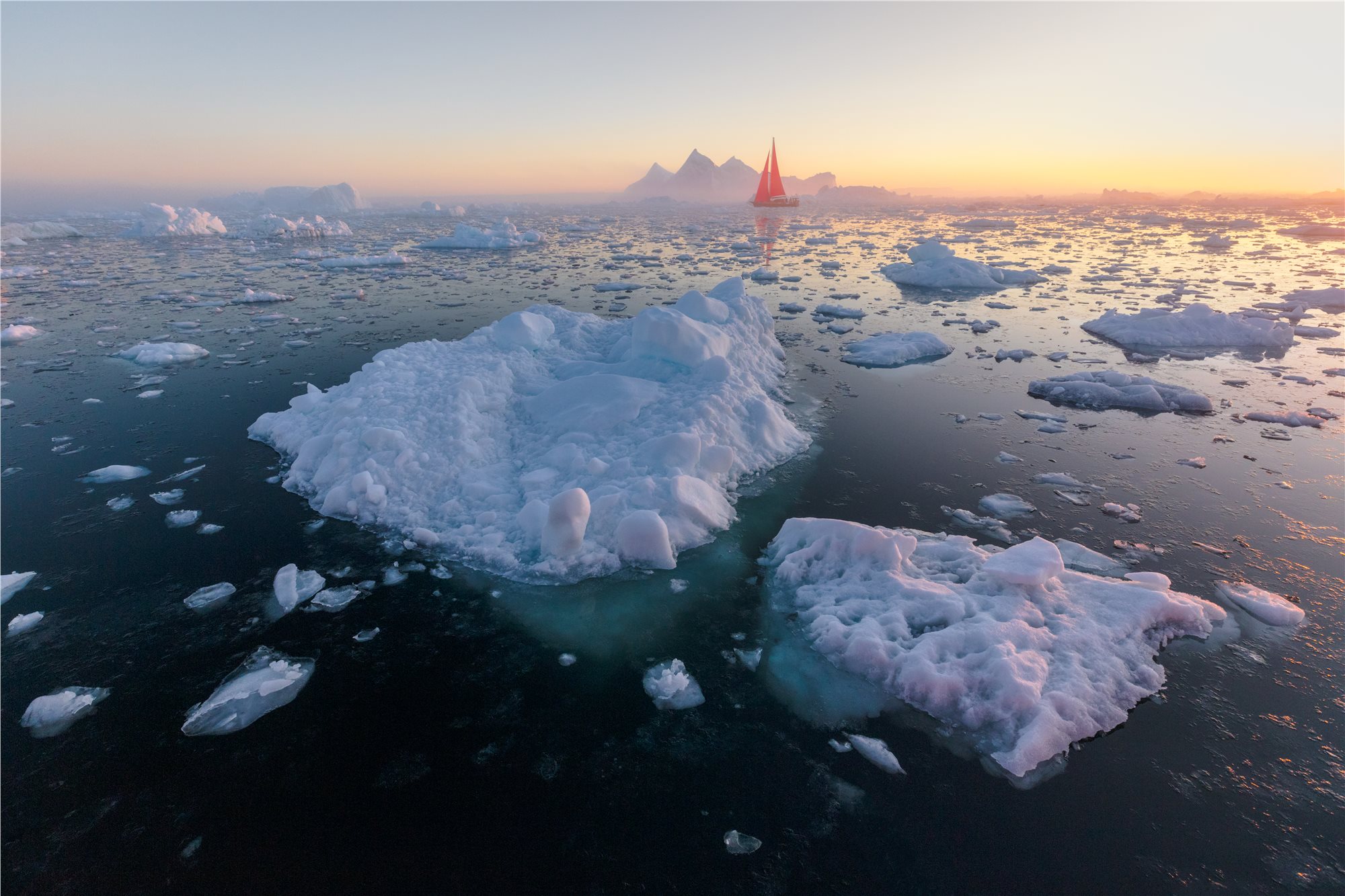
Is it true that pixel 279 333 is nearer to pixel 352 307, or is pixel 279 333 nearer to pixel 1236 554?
pixel 352 307

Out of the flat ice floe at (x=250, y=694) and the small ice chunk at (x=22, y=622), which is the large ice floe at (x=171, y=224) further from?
the flat ice floe at (x=250, y=694)

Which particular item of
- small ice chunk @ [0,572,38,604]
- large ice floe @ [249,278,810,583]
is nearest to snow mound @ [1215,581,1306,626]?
large ice floe @ [249,278,810,583]

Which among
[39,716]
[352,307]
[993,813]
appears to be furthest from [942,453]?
[352,307]

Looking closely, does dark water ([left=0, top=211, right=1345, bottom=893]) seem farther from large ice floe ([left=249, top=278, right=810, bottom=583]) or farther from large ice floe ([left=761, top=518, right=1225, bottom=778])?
large ice floe ([left=249, top=278, right=810, bottom=583])

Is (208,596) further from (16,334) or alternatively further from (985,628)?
(16,334)

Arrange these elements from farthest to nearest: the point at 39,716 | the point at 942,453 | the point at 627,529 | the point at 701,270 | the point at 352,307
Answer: the point at 701,270 < the point at 352,307 < the point at 942,453 < the point at 627,529 < the point at 39,716

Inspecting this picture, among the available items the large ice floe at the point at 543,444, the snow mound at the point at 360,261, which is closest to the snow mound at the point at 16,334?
the large ice floe at the point at 543,444

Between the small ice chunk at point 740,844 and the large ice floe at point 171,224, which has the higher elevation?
the large ice floe at point 171,224
